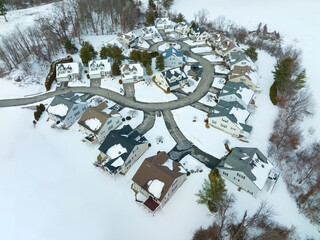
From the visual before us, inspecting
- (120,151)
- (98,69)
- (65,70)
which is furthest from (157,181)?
(65,70)

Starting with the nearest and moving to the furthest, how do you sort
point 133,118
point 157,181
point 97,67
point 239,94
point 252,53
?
point 157,181 → point 133,118 → point 239,94 → point 97,67 → point 252,53

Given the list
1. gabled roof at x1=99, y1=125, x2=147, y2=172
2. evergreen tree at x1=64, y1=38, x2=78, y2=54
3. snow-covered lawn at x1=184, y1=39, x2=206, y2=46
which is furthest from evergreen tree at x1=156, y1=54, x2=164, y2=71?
evergreen tree at x1=64, y1=38, x2=78, y2=54

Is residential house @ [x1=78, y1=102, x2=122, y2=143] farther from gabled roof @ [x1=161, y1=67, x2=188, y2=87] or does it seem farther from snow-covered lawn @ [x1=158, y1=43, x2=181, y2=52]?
snow-covered lawn @ [x1=158, y1=43, x2=181, y2=52]

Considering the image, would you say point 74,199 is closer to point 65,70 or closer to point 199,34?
point 65,70

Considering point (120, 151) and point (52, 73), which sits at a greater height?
point (52, 73)

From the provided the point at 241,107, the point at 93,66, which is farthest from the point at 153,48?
the point at 241,107

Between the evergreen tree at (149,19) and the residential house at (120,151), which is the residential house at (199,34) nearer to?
the evergreen tree at (149,19)
